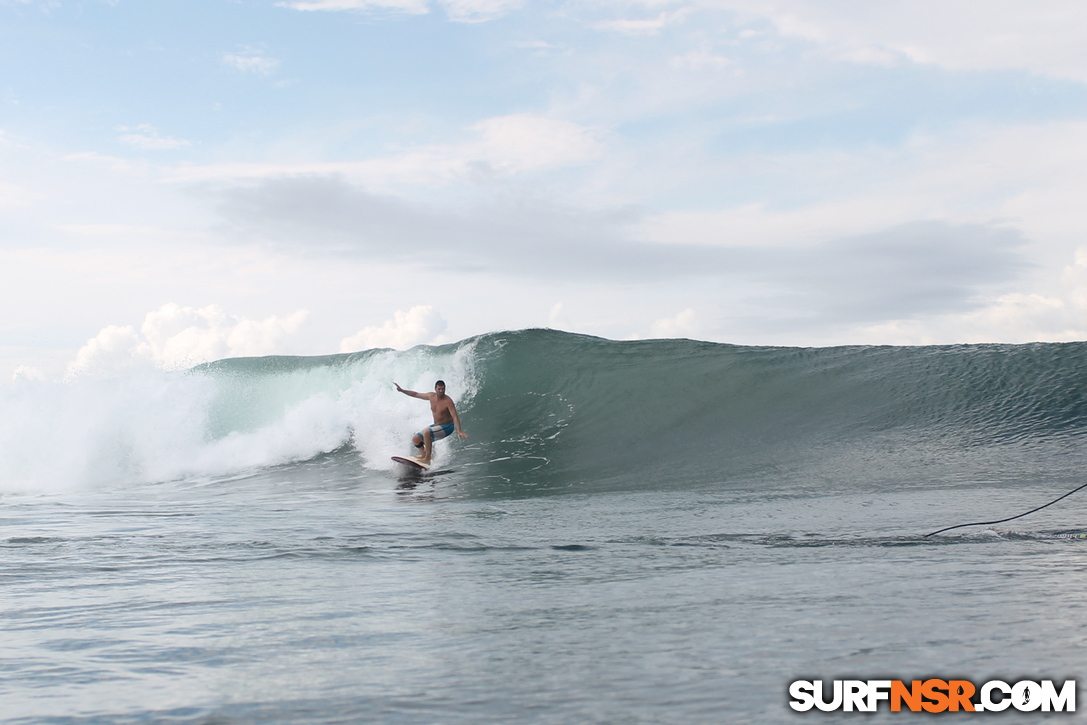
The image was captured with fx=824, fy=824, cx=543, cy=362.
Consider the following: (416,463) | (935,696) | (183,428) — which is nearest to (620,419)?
(416,463)

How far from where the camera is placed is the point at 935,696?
235 cm

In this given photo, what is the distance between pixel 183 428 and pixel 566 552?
1182cm

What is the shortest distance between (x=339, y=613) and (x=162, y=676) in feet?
3.12

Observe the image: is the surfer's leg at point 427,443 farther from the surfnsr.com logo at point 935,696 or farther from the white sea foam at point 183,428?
the surfnsr.com logo at point 935,696

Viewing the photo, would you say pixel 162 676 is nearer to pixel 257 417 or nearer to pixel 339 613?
pixel 339 613

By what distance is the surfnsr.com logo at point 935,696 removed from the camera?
227 centimetres

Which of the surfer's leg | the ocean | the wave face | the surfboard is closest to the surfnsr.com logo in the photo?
the ocean

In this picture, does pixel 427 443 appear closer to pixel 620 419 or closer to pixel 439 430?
pixel 439 430

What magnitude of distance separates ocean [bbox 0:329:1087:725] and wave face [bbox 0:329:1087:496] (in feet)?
→ 0.24

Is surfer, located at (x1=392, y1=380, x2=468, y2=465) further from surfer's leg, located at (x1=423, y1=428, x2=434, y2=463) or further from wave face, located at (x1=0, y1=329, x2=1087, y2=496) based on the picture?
wave face, located at (x1=0, y1=329, x2=1087, y2=496)

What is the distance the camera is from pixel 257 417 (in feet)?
Answer: 57.7

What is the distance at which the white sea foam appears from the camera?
532 inches

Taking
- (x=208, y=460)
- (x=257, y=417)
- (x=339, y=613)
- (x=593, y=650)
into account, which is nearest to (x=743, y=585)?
(x=593, y=650)

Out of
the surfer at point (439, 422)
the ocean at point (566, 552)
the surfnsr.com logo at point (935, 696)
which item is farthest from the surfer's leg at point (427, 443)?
the surfnsr.com logo at point (935, 696)
